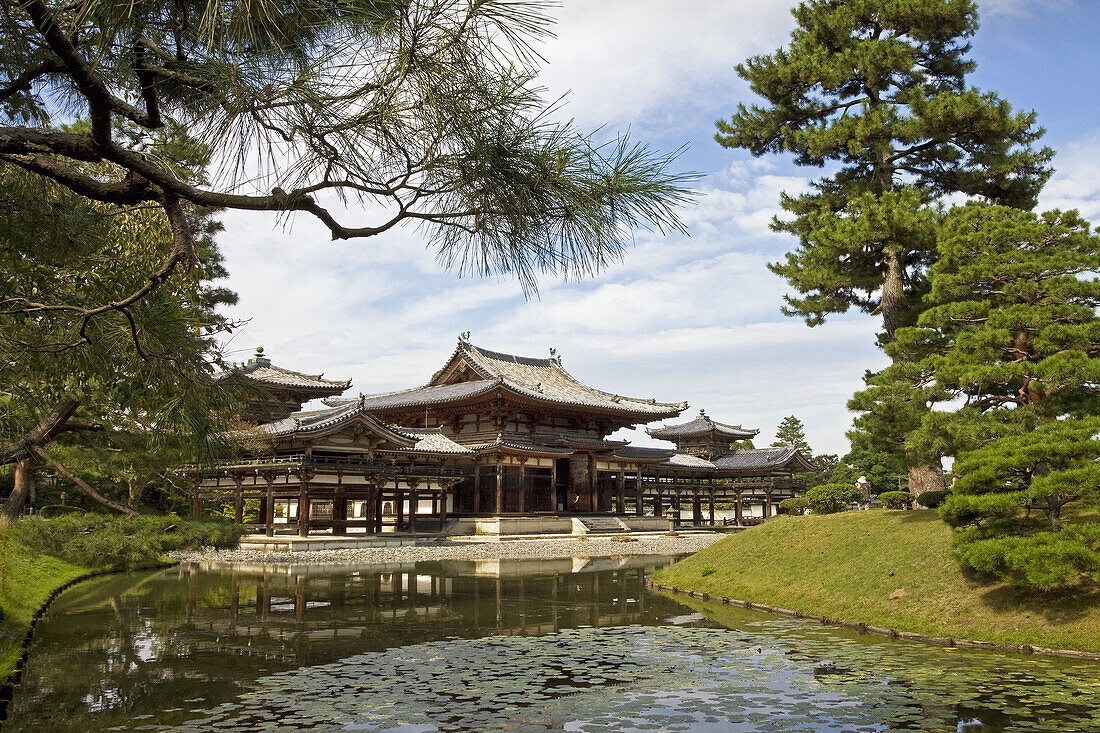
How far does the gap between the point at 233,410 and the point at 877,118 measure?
16.6 m

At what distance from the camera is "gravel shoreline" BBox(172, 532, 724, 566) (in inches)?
837

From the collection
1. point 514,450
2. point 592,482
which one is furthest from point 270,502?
point 592,482

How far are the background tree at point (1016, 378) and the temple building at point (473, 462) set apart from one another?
17.2 m

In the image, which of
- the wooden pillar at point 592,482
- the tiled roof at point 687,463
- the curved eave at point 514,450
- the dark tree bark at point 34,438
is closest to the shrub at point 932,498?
the dark tree bark at point 34,438

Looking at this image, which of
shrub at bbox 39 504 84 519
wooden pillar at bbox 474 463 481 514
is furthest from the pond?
wooden pillar at bbox 474 463 481 514

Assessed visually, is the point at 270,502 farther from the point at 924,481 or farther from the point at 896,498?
the point at 924,481

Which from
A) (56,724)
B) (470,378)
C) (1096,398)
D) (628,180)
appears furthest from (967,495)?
(470,378)

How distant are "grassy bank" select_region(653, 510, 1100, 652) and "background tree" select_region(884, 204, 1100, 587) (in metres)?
0.53

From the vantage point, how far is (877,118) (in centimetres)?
1741

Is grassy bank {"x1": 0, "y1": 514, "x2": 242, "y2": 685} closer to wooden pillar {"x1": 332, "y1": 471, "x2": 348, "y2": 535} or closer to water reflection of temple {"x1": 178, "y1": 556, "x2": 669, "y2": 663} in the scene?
water reflection of temple {"x1": 178, "y1": 556, "x2": 669, "y2": 663}

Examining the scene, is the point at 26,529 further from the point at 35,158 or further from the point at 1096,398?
the point at 1096,398

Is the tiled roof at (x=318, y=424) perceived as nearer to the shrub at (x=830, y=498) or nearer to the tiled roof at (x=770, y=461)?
the shrub at (x=830, y=498)

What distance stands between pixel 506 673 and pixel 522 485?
83.9 feet

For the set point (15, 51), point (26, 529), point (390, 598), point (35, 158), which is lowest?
point (390, 598)
